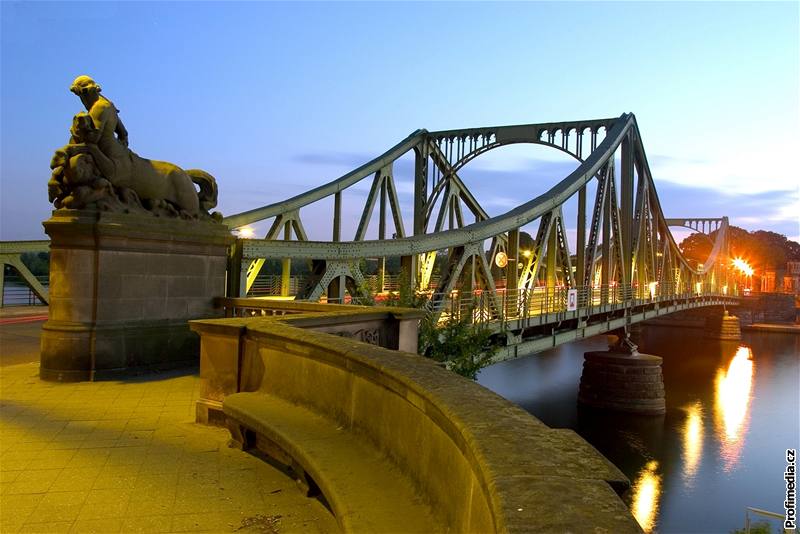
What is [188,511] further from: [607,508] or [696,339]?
[696,339]

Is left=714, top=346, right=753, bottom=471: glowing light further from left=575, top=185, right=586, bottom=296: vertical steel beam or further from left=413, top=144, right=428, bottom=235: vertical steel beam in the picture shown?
left=413, top=144, right=428, bottom=235: vertical steel beam

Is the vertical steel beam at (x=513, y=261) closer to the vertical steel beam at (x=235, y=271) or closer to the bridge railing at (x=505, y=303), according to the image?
the bridge railing at (x=505, y=303)

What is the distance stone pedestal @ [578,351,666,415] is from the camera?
2658cm

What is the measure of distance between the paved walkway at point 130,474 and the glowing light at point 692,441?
1805cm

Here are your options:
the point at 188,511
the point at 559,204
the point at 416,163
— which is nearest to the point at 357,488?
the point at 188,511

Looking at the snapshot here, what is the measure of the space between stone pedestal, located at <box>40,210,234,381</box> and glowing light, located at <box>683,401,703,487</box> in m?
16.9

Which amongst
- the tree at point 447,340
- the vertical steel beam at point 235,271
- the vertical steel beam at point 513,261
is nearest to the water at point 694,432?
the vertical steel beam at point 513,261

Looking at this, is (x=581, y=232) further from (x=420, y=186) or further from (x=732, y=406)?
(x=732, y=406)

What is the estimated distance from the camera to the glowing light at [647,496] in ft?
52.2

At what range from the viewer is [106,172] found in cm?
670

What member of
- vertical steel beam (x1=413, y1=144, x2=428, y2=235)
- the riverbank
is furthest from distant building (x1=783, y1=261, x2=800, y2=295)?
vertical steel beam (x1=413, y1=144, x2=428, y2=235)

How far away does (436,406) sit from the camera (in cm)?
232

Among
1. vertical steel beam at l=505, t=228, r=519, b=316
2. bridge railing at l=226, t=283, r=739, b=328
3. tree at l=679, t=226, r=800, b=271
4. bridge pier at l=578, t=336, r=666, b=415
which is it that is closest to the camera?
bridge railing at l=226, t=283, r=739, b=328

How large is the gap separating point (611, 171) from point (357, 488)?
28.7 m
